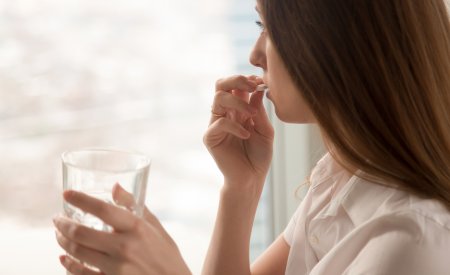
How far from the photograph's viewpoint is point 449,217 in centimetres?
101

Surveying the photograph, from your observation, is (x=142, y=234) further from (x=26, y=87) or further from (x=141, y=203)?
(x=26, y=87)

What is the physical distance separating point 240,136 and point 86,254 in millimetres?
529

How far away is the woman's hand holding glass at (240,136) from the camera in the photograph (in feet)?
4.23

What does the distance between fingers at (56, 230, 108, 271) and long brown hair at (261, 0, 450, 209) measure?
43cm

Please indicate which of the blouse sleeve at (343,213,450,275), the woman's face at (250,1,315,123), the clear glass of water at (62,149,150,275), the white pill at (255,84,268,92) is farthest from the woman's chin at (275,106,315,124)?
the clear glass of water at (62,149,150,275)

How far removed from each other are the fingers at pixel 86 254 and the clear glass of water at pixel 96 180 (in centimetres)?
3

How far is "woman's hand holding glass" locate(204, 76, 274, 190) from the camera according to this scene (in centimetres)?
129

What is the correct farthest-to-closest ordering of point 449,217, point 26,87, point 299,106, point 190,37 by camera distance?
point 190,37
point 26,87
point 299,106
point 449,217

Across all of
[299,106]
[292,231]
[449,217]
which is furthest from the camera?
[292,231]

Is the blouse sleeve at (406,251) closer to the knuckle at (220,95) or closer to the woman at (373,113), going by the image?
the woman at (373,113)

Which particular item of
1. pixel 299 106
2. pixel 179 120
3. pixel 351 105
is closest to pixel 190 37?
pixel 179 120

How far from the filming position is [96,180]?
80cm

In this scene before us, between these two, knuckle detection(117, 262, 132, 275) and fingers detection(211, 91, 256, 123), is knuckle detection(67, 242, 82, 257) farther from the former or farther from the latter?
fingers detection(211, 91, 256, 123)

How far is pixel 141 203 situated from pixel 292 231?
537mm
